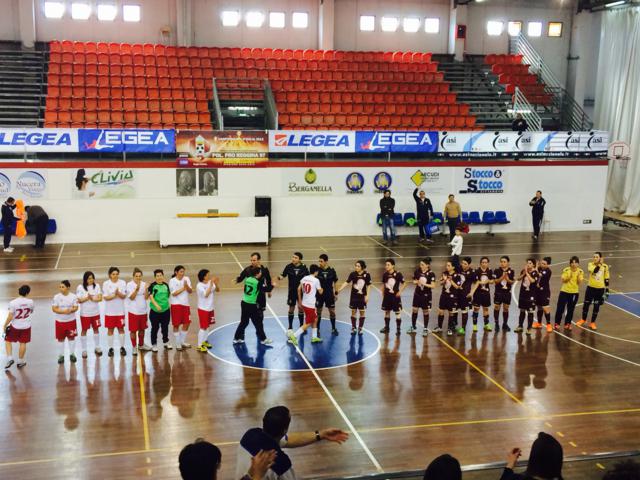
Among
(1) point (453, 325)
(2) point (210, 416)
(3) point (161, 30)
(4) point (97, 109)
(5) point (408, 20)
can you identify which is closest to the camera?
(2) point (210, 416)

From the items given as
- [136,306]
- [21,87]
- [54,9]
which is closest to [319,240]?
[136,306]

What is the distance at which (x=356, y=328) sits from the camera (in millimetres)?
14180

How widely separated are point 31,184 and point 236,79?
30.0ft

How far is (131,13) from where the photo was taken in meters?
29.8

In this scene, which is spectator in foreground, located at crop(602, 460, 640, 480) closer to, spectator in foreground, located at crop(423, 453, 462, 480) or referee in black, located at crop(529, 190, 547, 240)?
spectator in foreground, located at crop(423, 453, 462, 480)

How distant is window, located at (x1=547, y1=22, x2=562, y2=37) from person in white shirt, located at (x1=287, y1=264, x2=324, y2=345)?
25801 mm

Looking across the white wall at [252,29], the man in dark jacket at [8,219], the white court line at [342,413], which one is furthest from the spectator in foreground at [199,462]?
the white wall at [252,29]

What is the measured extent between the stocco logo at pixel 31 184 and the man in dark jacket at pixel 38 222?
618 mm

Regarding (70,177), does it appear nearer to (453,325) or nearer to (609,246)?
(453,325)

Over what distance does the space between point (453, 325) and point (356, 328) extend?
1.97m

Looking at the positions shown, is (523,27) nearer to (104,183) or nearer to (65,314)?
(104,183)

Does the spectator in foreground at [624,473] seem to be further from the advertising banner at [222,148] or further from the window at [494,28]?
the window at [494,28]

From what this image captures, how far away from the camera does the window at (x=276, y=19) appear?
3139 cm

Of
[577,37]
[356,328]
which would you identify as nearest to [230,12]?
[577,37]
